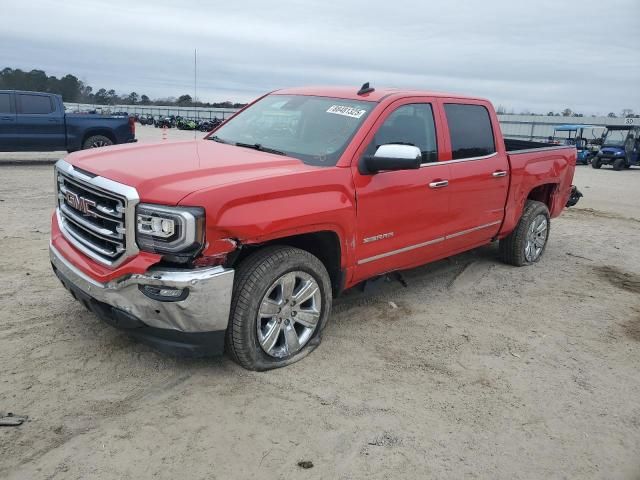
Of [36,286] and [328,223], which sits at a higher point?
[328,223]

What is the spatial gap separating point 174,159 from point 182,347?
1.27 m

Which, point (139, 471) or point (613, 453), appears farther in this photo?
point (613, 453)

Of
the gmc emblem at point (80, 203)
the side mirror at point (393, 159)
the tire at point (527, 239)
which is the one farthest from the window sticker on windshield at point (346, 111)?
the tire at point (527, 239)

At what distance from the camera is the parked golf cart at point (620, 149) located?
22.6 meters

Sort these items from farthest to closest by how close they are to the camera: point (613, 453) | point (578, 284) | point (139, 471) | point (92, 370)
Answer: point (578, 284), point (92, 370), point (613, 453), point (139, 471)

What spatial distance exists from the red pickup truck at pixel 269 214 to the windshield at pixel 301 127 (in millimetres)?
15

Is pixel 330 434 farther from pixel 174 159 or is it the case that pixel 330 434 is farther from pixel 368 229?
pixel 174 159

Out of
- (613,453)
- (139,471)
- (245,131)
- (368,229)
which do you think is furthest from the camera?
(245,131)

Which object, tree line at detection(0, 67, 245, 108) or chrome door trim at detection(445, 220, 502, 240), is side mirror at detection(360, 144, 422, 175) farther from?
tree line at detection(0, 67, 245, 108)

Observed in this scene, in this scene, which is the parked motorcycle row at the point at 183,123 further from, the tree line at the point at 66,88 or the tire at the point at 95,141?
the tire at the point at 95,141

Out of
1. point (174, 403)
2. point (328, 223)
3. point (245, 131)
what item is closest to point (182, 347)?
point (174, 403)

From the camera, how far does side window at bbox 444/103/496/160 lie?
4906 mm

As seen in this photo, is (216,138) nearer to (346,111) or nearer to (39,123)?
(346,111)

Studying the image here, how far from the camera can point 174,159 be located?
3688 millimetres
